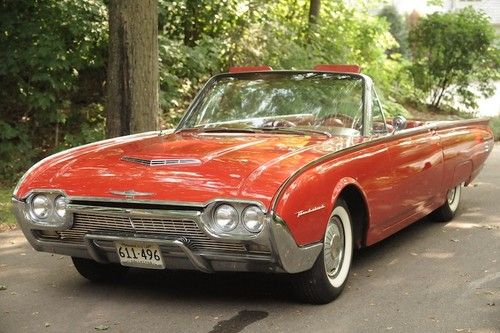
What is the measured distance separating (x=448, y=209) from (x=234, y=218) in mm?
3894

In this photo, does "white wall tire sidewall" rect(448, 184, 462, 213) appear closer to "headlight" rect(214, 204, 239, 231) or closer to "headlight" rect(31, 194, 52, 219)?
"headlight" rect(214, 204, 239, 231)

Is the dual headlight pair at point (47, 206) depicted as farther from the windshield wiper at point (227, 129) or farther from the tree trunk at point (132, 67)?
the tree trunk at point (132, 67)

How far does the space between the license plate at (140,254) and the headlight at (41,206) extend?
54 cm

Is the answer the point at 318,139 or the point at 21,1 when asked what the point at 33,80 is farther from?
the point at 318,139

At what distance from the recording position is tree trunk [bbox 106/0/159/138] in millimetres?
8609

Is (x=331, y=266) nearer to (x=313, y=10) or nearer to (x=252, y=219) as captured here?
(x=252, y=219)

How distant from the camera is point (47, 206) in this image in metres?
4.88

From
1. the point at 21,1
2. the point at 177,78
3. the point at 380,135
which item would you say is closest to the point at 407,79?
the point at 177,78

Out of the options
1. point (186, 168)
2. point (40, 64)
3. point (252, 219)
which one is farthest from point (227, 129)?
point (40, 64)

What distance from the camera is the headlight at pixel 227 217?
441 centimetres

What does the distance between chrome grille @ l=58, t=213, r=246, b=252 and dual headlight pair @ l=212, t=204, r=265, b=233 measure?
0.10m

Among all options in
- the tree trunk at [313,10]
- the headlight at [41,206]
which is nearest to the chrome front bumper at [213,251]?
the headlight at [41,206]

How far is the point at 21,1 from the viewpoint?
11.2 meters

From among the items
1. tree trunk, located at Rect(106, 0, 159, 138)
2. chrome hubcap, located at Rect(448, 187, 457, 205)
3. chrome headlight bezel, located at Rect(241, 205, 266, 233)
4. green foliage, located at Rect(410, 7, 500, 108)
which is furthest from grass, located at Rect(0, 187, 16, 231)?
green foliage, located at Rect(410, 7, 500, 108)
